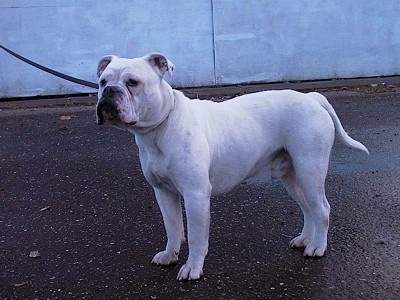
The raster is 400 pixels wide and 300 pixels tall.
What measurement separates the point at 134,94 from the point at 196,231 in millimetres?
840

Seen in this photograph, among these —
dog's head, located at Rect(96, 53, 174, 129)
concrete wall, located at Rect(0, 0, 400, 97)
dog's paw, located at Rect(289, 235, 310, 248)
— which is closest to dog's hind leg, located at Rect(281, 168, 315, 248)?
dog's paw, located at Rect(289, 235, 310, 248)

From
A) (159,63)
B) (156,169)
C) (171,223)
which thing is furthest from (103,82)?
(171,223)

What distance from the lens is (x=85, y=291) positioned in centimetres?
365

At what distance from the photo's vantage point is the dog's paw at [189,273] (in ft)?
12.1

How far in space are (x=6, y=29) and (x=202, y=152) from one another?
28.1 ft

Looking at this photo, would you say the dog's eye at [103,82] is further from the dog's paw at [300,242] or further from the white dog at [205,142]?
the dog's paw at [300,242]

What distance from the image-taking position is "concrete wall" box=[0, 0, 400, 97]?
442 inches

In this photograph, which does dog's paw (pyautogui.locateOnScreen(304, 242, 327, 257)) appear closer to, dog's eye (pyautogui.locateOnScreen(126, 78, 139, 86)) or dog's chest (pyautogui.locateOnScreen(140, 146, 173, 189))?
dog's chest (pyautogui.locateOnScreen(140, 146, 173, 189))

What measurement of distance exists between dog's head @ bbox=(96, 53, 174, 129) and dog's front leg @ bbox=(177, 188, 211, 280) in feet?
1.59

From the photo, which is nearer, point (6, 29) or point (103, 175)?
point (103, 175)

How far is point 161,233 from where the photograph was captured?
177 inches

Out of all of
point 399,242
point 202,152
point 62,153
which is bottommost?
point 62,153

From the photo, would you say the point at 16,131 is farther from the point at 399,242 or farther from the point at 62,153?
the point at 399,242

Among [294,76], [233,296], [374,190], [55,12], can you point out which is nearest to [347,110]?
[294,76]
